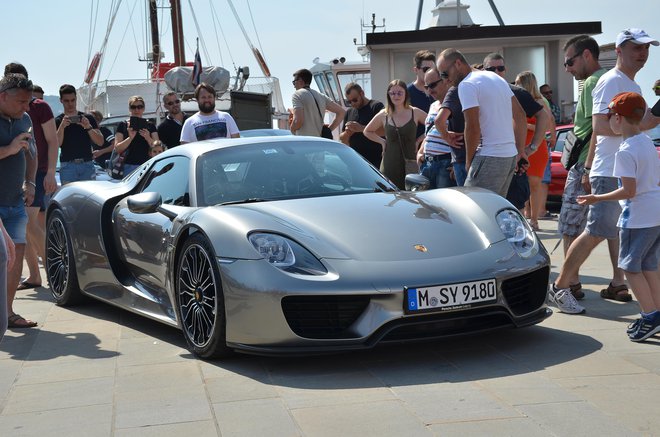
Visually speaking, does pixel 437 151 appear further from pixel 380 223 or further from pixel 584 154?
pixel 380 223

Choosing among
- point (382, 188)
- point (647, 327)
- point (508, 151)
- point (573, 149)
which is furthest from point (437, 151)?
point (647, 327)

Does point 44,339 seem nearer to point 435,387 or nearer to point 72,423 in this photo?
point 72,423

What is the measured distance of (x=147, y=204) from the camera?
6656 mm

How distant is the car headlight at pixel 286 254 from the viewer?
219 inches

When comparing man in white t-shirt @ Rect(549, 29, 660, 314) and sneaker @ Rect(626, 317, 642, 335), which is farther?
man in white t-shirt @ Rect(549, 29, 660, 314)

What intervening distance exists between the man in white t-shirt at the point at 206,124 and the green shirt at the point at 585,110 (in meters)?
3.74

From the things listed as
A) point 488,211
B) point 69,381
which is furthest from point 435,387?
point 69,381

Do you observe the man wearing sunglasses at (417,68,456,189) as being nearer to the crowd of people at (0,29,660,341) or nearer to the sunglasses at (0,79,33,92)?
the crowd of people at (0,29,660,341)

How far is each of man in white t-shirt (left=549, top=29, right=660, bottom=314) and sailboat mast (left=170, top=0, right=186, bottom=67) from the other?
3234 centimetres

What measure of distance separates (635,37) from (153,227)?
3350 millimetres

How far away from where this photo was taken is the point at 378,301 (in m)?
5.44

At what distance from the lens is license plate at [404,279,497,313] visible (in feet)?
17.9

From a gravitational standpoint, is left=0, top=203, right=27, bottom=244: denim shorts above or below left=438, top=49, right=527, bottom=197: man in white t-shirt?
below

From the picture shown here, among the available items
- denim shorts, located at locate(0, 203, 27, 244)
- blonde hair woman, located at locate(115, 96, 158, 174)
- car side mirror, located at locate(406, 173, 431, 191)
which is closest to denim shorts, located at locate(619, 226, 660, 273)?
car side mirror, located at locate(406, 173, 431, 191)
